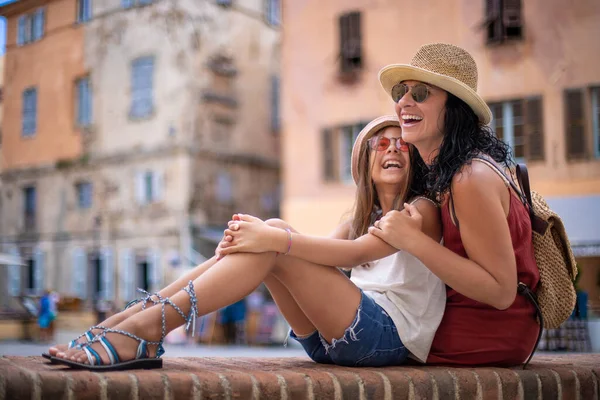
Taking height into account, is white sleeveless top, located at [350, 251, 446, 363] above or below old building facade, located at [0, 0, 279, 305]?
below

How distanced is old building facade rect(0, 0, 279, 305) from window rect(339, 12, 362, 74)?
564cm

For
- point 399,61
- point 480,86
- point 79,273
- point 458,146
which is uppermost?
point 399,61

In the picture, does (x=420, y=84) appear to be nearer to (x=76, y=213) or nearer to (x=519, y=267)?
(x=519, y=267)

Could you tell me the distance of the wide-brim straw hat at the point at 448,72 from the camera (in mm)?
2740

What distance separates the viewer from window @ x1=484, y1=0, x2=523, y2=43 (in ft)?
52.2

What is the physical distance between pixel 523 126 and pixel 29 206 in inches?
647

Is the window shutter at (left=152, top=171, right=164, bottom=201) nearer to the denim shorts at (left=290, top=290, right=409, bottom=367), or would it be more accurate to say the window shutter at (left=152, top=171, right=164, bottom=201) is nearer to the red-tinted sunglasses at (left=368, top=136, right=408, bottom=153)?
the red-tinted sunglasses at (left=368, top=136, right=408, bottom=153)

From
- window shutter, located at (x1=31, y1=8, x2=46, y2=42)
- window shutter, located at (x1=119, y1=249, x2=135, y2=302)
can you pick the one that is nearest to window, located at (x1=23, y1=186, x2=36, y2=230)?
window shutter, located at (x1=119, y1=249, x2=135, y2=302)

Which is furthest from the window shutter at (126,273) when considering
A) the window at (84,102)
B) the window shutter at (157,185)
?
the window at (84,102)

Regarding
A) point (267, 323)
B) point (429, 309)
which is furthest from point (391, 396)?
point (267, 323)

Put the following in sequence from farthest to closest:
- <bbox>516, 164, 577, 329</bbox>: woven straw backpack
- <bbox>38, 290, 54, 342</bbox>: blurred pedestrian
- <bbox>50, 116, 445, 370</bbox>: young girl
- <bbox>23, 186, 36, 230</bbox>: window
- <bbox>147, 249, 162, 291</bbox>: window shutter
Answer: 1. <bbox>23, 186, 36, 230</bbox>: window
2. <bbox>147, 249, 162, 291</bbox>: window shutter
3. <bbox>38, 290, 54, 342</bbox>: blurred pedestrian
4. <bbox>516, 164, 577, 329</bbox>: woven straw backpack
5. <bbox>50, 116, 445, 370</bbox>: young girl

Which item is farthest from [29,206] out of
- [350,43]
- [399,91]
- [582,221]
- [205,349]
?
[399,91]

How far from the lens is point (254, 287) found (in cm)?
259

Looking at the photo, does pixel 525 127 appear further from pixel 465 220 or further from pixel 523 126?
pixel 465 220
